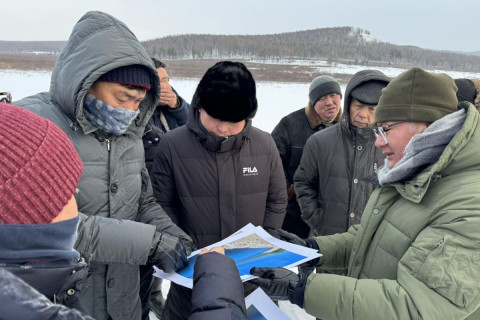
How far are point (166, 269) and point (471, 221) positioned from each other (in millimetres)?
1070

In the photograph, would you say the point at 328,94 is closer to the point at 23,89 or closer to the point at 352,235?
the point at 352,235

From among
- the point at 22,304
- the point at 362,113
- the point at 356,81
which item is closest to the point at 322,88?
the point at 356,81

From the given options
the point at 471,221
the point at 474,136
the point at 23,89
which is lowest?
the point at 23,89

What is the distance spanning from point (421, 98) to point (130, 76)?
120 cm

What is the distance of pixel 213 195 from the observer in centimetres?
189

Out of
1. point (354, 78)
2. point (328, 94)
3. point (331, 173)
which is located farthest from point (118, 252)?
point (328, 94)

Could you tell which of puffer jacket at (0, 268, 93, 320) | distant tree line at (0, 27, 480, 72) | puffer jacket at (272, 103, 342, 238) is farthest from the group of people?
distant tree line at (0, 27, 480, 72)

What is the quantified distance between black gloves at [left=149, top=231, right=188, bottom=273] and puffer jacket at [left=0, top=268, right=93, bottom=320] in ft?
2.83

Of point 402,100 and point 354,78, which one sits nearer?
point 402,100

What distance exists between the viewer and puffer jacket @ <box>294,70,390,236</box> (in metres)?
2.45

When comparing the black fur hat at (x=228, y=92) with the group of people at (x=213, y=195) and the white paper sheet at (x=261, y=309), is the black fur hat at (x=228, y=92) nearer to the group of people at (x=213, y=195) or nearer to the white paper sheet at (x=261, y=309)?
the group of people at (x=213, y=195)

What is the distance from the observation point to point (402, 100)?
1368 millimetres

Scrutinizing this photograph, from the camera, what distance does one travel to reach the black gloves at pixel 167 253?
142 centimetres

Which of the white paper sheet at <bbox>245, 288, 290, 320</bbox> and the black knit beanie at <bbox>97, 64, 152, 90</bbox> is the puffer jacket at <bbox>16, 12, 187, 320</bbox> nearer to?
the black knit beanie at <bbox>97, 64, 152, 90</bbox>
